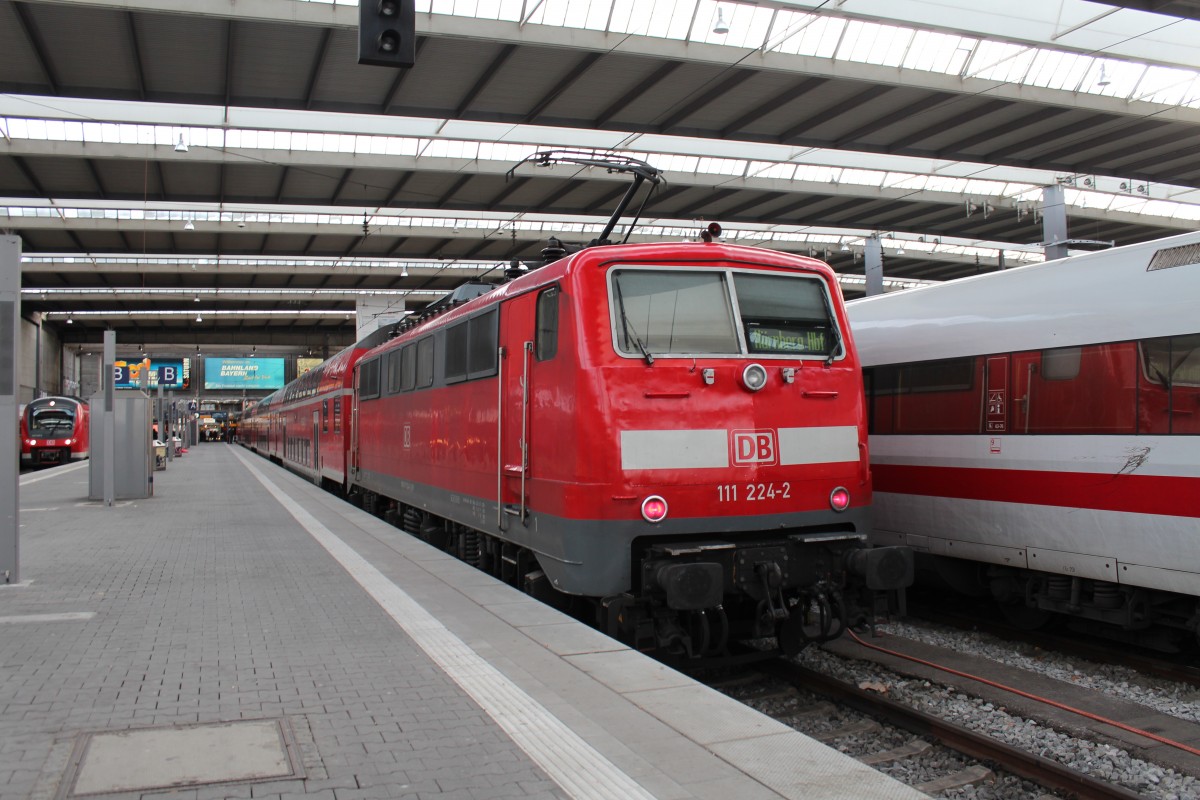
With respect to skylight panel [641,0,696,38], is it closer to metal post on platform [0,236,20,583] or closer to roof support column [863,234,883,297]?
metal post on platform [0,236,20,583]

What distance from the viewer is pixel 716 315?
7250mm

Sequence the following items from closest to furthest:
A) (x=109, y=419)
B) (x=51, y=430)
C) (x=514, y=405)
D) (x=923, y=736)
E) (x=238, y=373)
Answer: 1. (x=923, y=736)
2. (x=514, y=405)
3. (x=109, y=419)
4. (x=51, y=430)
5. (x=238, y=373)

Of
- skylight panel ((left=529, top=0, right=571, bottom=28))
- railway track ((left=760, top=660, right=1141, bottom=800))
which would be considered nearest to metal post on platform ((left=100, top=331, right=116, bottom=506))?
skylight panel ((left=529, top=0, right=571, bottom=28))

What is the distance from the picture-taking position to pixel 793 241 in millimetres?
35938

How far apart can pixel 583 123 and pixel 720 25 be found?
4.81 metres

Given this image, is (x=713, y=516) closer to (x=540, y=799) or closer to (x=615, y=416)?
(x=615, y=416)

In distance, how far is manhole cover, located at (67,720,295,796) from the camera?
155 inches

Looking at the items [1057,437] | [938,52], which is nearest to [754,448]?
[1057,437]

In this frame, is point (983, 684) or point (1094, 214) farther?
point (1094, 214)

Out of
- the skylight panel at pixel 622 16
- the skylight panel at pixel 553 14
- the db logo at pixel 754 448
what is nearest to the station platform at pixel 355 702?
the db logo at pixel 754 448

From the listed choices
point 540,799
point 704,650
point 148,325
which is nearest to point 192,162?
point 704,650

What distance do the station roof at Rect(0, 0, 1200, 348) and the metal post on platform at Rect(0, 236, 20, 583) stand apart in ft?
27.0

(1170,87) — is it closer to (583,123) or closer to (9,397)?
(583,123)

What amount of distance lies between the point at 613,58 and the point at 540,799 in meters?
15.9
